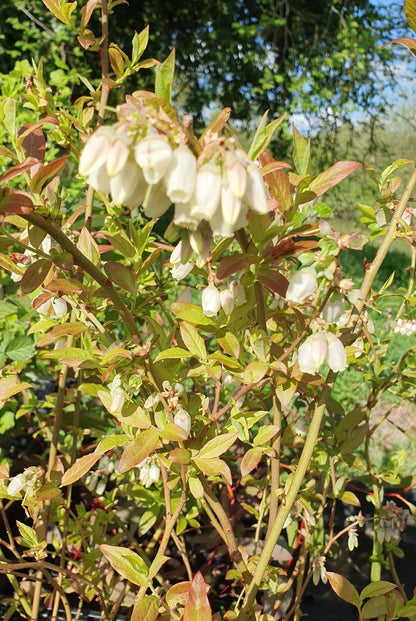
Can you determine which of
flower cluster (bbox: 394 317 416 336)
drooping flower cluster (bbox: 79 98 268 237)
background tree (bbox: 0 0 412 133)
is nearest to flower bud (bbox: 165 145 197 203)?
drooping flower cluster (bbox: 79 98 268 237)

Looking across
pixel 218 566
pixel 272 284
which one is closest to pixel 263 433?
pixel 272 284

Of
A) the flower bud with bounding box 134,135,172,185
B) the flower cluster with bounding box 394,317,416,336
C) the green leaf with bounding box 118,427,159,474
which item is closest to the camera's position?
the flower bud with bounding box 134,135,172,185

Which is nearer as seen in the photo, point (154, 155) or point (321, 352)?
point (154, 155)

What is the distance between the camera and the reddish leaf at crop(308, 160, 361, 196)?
0.60m

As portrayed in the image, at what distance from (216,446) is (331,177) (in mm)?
348

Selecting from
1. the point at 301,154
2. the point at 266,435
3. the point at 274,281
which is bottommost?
the point at 266,435

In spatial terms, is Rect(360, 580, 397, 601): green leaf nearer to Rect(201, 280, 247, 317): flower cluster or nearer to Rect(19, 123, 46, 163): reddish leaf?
Rect(201, 280, 247, 317): flower cluster

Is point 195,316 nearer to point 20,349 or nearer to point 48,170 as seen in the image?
point 48,170

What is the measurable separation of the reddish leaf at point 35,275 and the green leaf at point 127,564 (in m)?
0.33

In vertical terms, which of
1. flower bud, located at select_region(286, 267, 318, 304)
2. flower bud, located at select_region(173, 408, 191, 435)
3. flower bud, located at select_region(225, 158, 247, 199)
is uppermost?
flower bud, located at select_region(225, 158, 247, 199)

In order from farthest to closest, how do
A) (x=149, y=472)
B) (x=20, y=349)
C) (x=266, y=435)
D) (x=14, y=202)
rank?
(x=20, y=349) → (x=149, y=472) → (x=266, y=435) → (x=14, y=202)

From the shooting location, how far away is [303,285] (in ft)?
1.88

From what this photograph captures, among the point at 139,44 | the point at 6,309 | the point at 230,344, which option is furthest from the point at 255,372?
the point at 139,44

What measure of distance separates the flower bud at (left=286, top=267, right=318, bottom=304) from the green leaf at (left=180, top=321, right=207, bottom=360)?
22 cm
